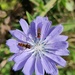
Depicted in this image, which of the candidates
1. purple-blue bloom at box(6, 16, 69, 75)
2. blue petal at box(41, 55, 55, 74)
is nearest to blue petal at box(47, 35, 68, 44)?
purple-blue bloom at box(6, 16, 69, 75)

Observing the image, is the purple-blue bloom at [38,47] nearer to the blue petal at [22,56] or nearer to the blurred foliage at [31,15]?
the blue petal at [22,56]

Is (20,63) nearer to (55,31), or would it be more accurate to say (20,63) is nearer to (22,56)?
(22,56)

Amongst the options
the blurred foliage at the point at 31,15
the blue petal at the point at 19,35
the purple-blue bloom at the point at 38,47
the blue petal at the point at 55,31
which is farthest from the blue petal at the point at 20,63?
the blurred foliage at the point at 31,15

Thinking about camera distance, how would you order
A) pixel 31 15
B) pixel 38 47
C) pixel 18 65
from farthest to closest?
pixel 31 15
pixel 38 47
pixel 18 65

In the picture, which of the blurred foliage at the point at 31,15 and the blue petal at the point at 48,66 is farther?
the blurred foliage at the point at 31,15

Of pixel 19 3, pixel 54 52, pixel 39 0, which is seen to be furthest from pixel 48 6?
pixel 54 52

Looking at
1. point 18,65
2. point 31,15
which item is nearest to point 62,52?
point 18,65

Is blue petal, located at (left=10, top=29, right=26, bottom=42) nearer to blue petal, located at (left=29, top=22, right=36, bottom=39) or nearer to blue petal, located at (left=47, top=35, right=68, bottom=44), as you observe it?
blue petal, located at (left=29, top=22, right=36, bottom=39)

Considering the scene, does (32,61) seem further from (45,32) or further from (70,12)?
(70,12)
